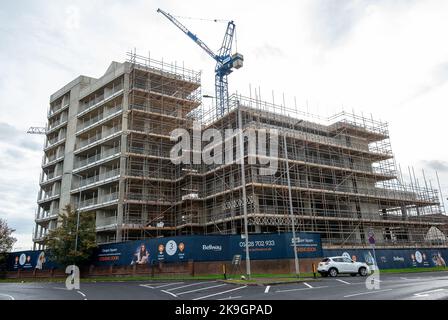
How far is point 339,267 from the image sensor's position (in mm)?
25047

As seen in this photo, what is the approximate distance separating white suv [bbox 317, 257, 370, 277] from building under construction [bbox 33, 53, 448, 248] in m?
9.22

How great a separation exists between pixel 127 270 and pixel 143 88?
23842 millimetres

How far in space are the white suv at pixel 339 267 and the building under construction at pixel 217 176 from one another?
363 inches

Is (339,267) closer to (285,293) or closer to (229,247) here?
(229,247)

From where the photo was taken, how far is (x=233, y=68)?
66562 millimetres

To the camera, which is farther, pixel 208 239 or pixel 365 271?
pixel 208 239

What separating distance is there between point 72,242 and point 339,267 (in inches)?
1015

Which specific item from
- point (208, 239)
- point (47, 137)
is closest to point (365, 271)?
point (208, 239)

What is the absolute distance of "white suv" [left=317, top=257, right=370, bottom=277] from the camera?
81.2 feet

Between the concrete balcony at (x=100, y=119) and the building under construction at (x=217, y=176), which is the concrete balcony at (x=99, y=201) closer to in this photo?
the building under construction at (x=217, y=176)

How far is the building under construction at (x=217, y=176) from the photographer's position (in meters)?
37.5

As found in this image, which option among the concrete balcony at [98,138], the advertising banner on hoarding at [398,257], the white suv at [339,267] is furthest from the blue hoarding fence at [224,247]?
the concrete balcony at [98,138]

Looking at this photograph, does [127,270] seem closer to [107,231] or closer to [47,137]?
[107,231]

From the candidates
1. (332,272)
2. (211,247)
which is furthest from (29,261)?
(332,272)
